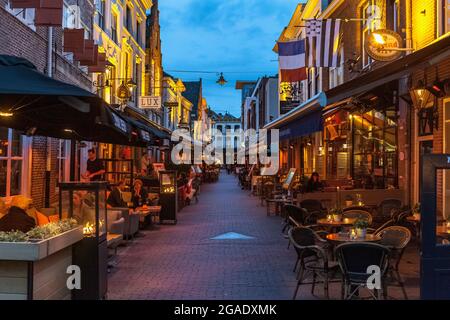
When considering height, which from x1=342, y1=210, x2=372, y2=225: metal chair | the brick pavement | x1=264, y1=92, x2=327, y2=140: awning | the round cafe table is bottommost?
the brick pavement

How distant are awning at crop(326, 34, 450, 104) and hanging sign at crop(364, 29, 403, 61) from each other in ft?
5.50

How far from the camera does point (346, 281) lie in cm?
628

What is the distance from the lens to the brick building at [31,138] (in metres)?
11.9

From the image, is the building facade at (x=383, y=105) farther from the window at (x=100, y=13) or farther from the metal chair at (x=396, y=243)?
the window at (x=100, y=13)

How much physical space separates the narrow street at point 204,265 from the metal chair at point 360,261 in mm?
1287

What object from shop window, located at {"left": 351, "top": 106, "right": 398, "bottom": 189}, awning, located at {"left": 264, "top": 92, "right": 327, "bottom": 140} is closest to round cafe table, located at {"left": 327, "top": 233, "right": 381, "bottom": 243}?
awning, located at {"left": 264, "top": 92, "right": 327, "bottom": 140}

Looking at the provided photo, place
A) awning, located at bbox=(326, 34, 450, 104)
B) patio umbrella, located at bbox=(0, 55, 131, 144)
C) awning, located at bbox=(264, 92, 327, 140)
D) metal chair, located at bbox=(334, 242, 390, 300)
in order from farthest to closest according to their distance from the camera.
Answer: awning, located at bbox=(264, 92, 327, 140) → awning, located at bbox=(326, 34, 450, 104) → metal chair, located at bbox=(334, 242, 390, 300) → patio umbrella, located at bbox=(0, 55, 131, 144)

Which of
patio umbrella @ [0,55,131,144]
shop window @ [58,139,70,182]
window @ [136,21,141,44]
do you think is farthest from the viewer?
window @ [136,21,141,44]

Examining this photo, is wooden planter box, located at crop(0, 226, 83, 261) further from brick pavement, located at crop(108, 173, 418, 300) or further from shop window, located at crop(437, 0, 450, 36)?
shop window, located at crop(437, 0, 450, 36)

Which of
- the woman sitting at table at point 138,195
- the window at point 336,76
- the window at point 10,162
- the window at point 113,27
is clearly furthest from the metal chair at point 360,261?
the window at point 113,27

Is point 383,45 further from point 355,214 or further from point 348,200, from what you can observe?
point 355,214

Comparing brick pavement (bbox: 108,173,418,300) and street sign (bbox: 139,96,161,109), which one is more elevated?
street sign (bbox: 139,96,161,109)

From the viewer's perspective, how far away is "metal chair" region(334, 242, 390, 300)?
612 centimetres

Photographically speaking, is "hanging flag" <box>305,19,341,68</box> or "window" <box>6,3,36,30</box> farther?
"hanging flag" <box>305,19,341,68</box>
